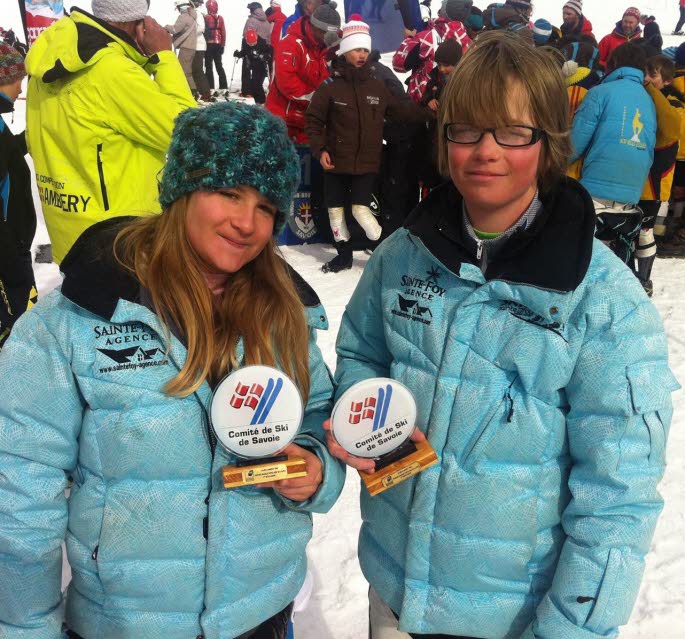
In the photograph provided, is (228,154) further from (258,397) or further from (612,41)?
(612,41)

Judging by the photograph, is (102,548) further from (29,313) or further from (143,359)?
(29,313)

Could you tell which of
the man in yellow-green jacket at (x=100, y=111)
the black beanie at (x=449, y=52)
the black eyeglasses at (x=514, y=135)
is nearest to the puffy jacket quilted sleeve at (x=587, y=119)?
the black beanie at (x=449, y=52)

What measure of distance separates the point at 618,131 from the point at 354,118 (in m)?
2.12

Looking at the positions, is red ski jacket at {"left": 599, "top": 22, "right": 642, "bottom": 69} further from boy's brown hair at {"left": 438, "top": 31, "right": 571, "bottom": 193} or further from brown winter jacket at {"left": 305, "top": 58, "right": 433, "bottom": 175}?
boy's brown hair at {"left": 438, "top": 31, "right": 571, "bottom": 193}

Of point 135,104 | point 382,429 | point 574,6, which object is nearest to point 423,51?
point 574,6

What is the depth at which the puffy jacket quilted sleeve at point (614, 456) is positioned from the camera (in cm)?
124

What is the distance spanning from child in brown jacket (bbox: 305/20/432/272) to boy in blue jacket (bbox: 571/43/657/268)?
1.60m

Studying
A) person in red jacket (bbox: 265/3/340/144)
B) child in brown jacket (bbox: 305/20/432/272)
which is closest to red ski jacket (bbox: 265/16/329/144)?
person in red jacket (bbox: 265/3/340/144)

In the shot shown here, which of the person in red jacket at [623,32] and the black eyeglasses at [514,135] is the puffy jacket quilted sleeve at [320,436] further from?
the person in red jacket at [623,32]

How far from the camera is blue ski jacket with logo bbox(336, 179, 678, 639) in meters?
1.26

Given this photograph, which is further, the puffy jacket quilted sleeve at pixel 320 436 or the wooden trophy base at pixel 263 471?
the puffy jacket quilted sleeve at pixel 320 436

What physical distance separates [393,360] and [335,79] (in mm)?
4483

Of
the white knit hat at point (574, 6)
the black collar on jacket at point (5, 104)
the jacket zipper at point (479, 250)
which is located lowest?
the black collar on jacket at point (5, 104)

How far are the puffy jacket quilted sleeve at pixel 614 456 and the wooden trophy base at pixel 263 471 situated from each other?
577 millimetres
